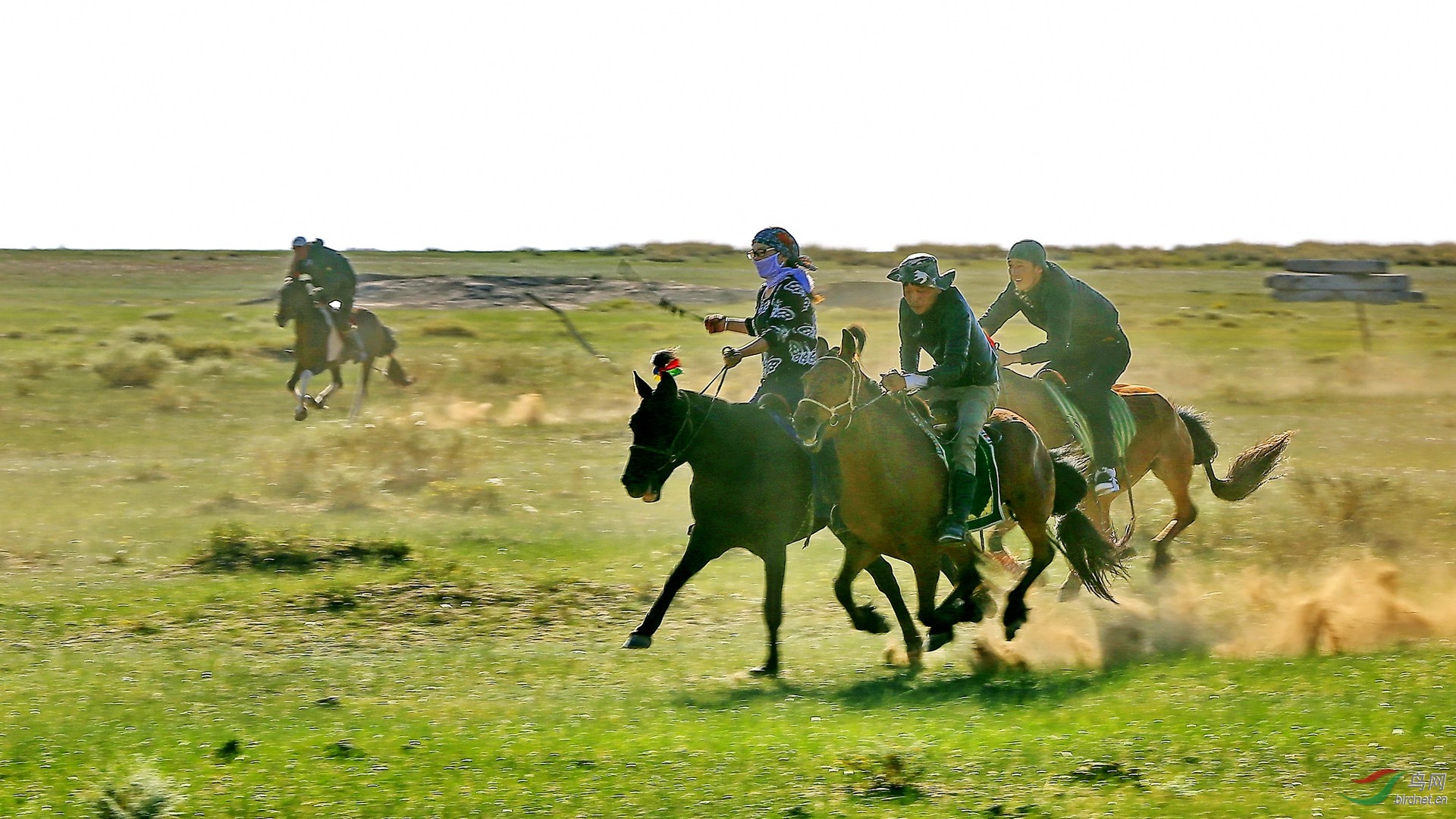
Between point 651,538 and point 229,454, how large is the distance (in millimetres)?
8832

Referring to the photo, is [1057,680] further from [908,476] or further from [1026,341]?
[1026,341]

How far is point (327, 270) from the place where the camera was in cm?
2662

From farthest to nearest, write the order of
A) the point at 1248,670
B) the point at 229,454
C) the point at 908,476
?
the point at 229,454 → the point at 908,476 → the point at 1248,670

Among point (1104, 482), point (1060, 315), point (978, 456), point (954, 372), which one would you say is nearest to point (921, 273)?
point (954, 372)

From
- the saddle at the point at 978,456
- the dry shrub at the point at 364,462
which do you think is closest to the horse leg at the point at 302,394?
the dry shrub at the point at 364,462

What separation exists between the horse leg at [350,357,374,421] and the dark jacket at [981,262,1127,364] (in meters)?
15.7

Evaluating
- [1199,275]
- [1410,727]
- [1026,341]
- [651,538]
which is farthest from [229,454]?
[1199,275]

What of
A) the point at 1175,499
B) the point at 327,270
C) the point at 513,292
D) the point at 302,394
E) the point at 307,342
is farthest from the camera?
the point at 513,292

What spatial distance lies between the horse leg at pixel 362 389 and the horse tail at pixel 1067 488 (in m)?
17.1

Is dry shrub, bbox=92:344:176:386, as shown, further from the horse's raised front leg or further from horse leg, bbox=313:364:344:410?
the horse's raised front leg

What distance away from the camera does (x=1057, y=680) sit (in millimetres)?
9289

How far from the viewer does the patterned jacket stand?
1039cm

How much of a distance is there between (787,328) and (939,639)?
2214mm

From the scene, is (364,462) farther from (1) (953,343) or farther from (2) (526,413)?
(1) (953,343)
